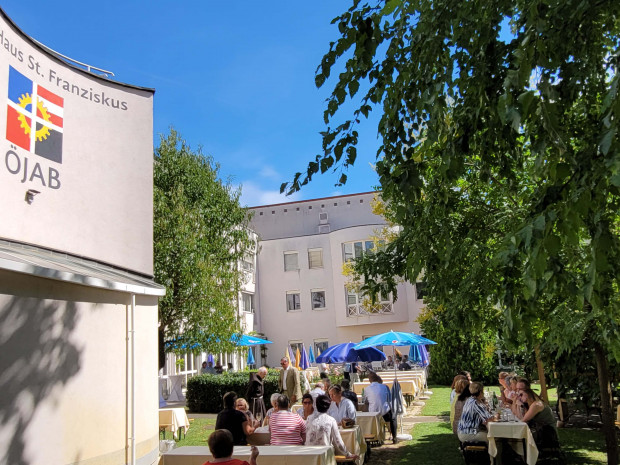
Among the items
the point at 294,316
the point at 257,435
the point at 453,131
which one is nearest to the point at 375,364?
the point at 294,316

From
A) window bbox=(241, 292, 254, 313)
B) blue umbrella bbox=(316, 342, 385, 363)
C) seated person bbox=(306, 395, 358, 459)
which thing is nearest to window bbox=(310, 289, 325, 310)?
window bbox=(241, 292, 254, 313)

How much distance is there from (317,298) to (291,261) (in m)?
3.19

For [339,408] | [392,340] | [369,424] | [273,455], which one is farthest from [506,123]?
[392,340]

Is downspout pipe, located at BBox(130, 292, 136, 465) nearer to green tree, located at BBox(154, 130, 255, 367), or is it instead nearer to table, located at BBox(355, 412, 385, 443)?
table, located at BBox(355, 412, 385, 443)

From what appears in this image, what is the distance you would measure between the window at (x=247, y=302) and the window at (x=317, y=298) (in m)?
4.02

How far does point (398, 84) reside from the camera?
13.5ft

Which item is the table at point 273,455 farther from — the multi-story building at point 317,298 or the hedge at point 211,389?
the multi-story building at point 317,298

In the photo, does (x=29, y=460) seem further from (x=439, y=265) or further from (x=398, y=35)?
(x=398, y=35)

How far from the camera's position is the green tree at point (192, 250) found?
628 inches

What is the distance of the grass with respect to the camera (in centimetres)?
1216

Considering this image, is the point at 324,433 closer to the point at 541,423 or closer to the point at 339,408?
the point at 339,408

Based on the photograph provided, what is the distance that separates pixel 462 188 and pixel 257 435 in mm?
5121

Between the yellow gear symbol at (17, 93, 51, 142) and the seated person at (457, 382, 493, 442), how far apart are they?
783cm

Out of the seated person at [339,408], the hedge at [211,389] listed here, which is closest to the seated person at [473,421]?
the seated person at [339,408]
